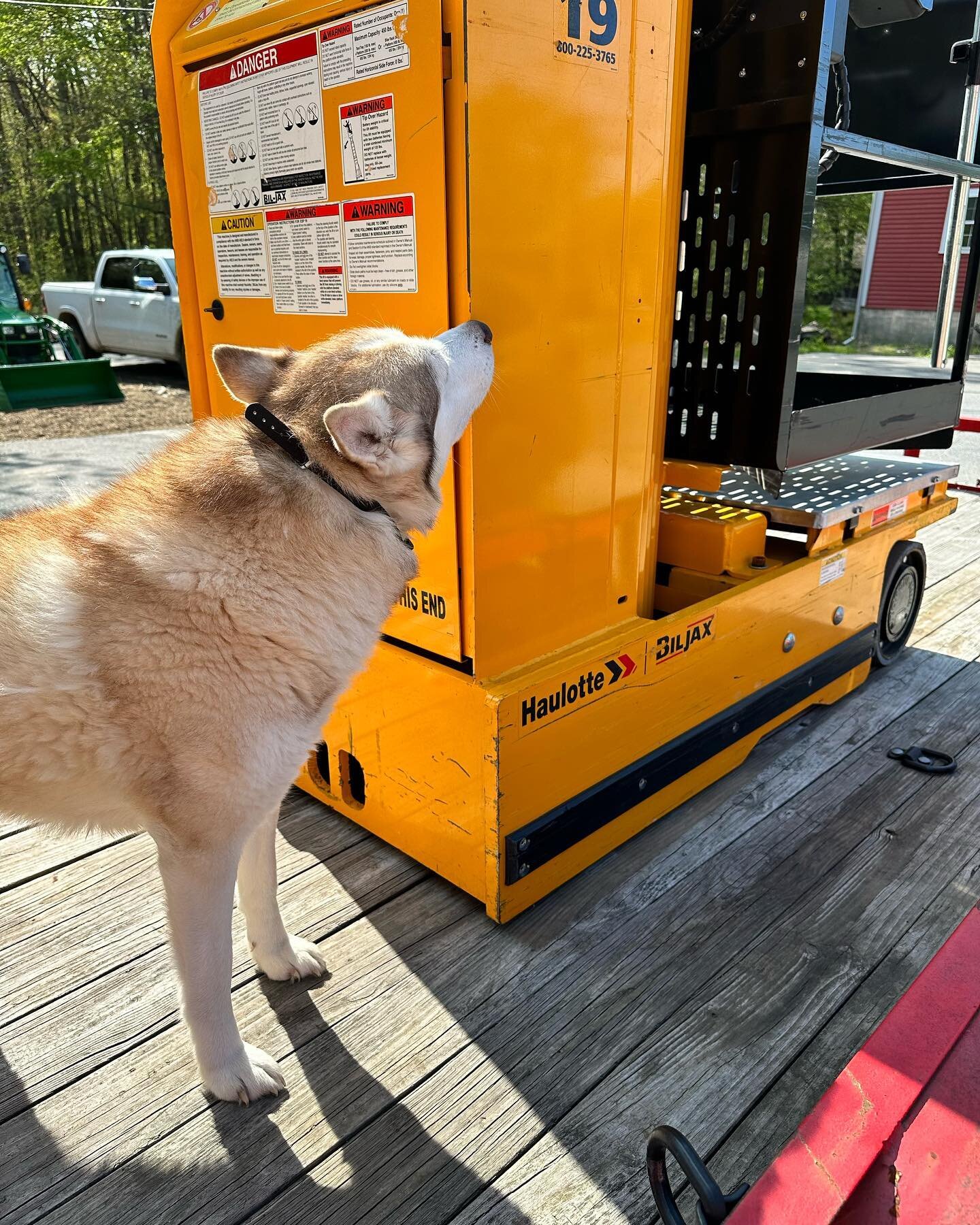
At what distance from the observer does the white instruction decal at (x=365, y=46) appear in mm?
2107

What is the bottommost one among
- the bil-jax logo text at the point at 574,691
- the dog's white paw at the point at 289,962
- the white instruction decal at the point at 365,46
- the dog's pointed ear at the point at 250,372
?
the dog's white paw at the point at 289,962

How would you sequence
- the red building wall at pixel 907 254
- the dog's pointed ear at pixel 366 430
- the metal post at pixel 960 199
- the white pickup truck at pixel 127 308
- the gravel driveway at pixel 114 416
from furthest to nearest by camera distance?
the red building wall at pixel 907 254 < the white pickup truck at pixel 127 308 < the gravel driveway at pixel 114 416 < the metal post at pixel 960 199 < the dog's pointed ear at pixel 366 430

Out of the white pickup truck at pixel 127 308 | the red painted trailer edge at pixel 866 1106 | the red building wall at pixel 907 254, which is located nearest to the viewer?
the red painted trailer edge at pixel 866 1106

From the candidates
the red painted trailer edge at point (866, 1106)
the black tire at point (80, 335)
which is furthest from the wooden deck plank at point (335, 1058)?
the black tire at point (80, 335)

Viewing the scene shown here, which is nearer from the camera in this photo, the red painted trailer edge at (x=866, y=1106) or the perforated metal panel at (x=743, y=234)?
the red painted trailer edge at (x=866, y=1106)

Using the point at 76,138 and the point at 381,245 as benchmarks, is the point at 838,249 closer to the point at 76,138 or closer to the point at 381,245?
the point at 76,138

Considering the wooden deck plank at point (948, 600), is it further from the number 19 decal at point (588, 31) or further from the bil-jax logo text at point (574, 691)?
the number 19 decal at point (588, 31)

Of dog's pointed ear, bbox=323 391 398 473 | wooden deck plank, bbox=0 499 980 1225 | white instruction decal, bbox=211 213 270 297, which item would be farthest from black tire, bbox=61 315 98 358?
dog's pointed ear, bbox=323 391 398 473

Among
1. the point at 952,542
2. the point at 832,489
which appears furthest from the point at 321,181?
the point at 952,542

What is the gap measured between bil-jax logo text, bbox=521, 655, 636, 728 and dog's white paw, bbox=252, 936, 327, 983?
2.99ft

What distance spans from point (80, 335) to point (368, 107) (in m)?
16.1

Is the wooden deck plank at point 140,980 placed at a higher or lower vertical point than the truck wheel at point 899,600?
lower

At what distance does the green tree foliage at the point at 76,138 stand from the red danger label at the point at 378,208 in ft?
91.3

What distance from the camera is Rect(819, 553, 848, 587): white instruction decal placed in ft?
12.0
